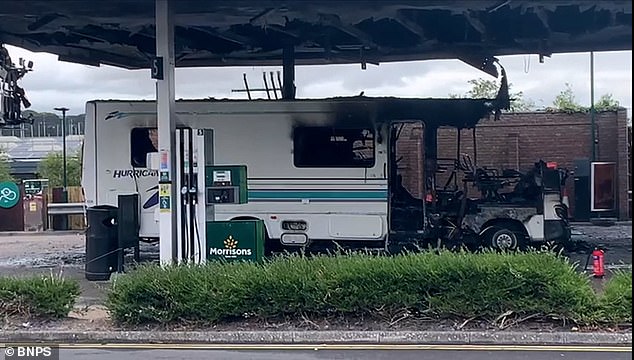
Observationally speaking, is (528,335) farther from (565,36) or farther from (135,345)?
(565,36)

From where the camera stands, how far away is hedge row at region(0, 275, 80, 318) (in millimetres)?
10688

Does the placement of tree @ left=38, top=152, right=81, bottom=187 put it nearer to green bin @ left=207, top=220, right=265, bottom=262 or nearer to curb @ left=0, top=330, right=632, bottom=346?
green bin @ left=207, top=220, right=265, bottom=262

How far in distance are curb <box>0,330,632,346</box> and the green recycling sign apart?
58.4 ft

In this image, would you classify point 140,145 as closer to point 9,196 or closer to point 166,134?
point 166,134

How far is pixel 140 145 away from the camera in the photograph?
17453 mm

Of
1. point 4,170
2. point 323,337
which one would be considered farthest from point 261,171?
point 4,170

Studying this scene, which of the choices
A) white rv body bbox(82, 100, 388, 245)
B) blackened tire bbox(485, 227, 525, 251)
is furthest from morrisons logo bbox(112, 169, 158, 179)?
blackened tire bbox(485, 227, 525, 251)

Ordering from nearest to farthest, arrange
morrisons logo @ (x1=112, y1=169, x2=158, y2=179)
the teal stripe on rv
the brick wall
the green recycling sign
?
the teal stripe on rv → morrisons logo @ (x1=112, y1=169, x2=158, y2=179) → the brick wall → the green recycling sign

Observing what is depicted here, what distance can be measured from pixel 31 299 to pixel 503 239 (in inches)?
380

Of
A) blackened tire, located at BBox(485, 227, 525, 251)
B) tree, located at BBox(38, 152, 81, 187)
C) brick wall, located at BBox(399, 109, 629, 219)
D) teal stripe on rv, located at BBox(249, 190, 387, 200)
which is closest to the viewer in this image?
teal stripe on rv, located at BBox(249, 190, 387, 200)

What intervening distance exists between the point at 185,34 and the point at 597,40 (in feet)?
29.5

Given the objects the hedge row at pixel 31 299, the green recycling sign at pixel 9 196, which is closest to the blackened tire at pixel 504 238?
the hedge row at pixel 31 299

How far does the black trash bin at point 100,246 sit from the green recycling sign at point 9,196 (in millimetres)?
13072

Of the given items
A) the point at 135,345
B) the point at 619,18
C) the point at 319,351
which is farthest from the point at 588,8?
the point at 135,345
